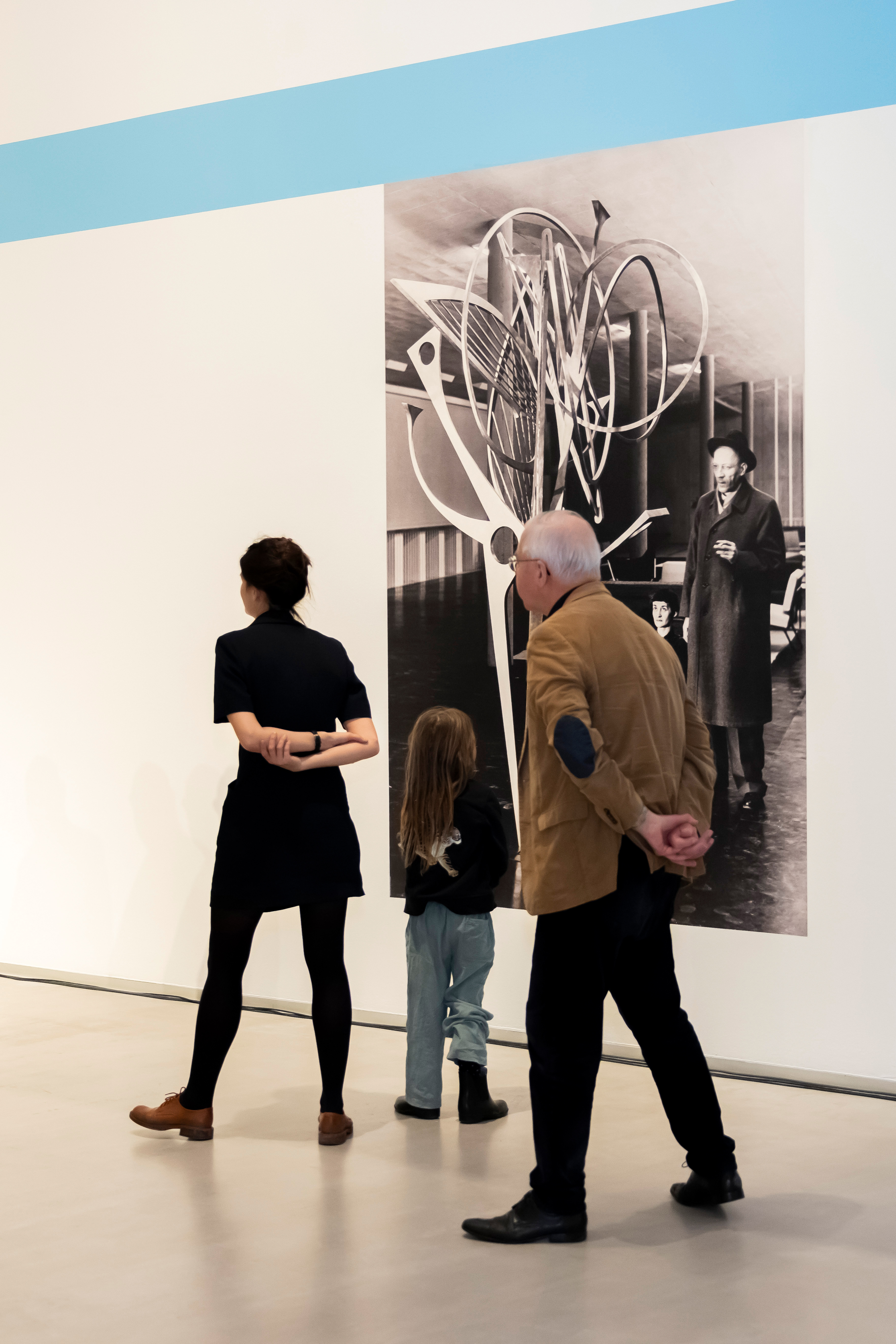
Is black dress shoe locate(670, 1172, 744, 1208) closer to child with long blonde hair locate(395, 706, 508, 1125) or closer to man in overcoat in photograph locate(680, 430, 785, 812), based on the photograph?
child with long blonde hair locate(395, 706, 508, 1125)

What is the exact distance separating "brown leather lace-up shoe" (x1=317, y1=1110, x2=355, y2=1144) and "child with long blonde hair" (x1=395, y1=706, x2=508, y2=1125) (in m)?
0.26

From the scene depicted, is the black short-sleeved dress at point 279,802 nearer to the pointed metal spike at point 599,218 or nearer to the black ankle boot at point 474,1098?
the black ankle boot at point 474,1098

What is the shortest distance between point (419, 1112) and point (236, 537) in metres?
2.30

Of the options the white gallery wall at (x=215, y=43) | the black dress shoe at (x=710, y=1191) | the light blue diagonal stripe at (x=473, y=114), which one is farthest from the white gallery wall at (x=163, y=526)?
the black dress shoe at (x=710, y=1191)

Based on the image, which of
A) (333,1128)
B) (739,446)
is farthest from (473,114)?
(333,1128)

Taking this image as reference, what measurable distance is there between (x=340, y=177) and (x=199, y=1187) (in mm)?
3326

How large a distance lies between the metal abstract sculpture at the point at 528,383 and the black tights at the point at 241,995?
1.19 m

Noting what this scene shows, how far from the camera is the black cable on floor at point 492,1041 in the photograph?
383 cm

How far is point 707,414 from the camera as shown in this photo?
4.08 meters

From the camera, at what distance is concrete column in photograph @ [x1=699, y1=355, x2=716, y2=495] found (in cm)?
407

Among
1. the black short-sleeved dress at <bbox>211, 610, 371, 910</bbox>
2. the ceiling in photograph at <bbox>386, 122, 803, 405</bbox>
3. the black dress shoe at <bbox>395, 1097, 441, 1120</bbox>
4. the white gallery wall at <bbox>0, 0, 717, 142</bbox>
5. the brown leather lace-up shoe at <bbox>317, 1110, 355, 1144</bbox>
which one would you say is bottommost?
the black dress shoe at <bbox>395, 1097, 441, 1120</bbox>

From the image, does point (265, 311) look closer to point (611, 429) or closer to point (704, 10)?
point (611, 429)

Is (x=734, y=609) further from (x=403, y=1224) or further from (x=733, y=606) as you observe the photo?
(x=403, y=1224)

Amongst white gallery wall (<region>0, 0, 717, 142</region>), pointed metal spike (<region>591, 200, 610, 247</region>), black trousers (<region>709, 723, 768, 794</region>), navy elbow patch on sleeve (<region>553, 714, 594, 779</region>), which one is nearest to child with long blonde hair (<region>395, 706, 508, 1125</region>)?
black trousers (<region>709, 723, 768, 794</region>)
